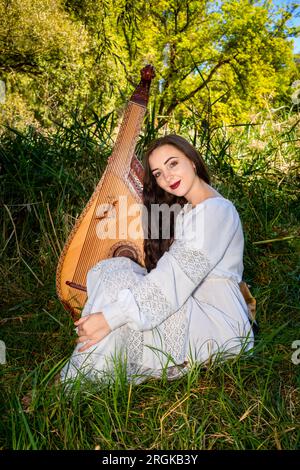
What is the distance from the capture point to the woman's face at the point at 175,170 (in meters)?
2.16

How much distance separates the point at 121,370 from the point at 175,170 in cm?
82

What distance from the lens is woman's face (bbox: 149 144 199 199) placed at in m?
2.16

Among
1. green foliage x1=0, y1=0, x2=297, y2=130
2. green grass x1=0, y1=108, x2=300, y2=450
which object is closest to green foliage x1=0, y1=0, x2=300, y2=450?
green grass x1=0, y1=108, x2=300, y2=450

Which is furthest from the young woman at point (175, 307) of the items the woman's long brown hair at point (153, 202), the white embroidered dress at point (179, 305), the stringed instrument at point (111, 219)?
the stringed instrument at point (111, 219)

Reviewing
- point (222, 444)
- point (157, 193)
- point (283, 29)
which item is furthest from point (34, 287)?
point (283, 29)

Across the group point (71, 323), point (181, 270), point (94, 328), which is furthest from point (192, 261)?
point (71, 323)

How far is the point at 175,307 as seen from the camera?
6.12ft

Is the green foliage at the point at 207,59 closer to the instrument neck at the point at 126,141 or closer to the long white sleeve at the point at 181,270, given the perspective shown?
the instrument neck at the point at 126,141

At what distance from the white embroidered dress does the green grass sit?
0.25ft

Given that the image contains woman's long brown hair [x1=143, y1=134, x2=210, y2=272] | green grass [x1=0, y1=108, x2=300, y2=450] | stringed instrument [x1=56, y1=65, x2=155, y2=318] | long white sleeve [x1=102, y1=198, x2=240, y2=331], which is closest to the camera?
green grass [x1=0, y1=108, x2=300, y2=450]

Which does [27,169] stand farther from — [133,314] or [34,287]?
[133,314]

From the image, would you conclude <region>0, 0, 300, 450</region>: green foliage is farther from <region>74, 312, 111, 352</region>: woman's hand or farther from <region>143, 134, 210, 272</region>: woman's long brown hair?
<region>143, 134, 210, 272</region>: woman's long brown hair

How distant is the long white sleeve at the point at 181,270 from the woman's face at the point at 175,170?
0.17 m

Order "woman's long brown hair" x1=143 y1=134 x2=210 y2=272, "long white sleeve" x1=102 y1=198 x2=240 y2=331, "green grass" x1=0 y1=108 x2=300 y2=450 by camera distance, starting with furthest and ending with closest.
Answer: "woman's long brown hair" x1=143 y1=134 x2=210 y2=272
"long white sleeve" x1=102 y1=198 x2=240 y2=331
"green grass" x1=0 y1=108 x2=300 y2=450
